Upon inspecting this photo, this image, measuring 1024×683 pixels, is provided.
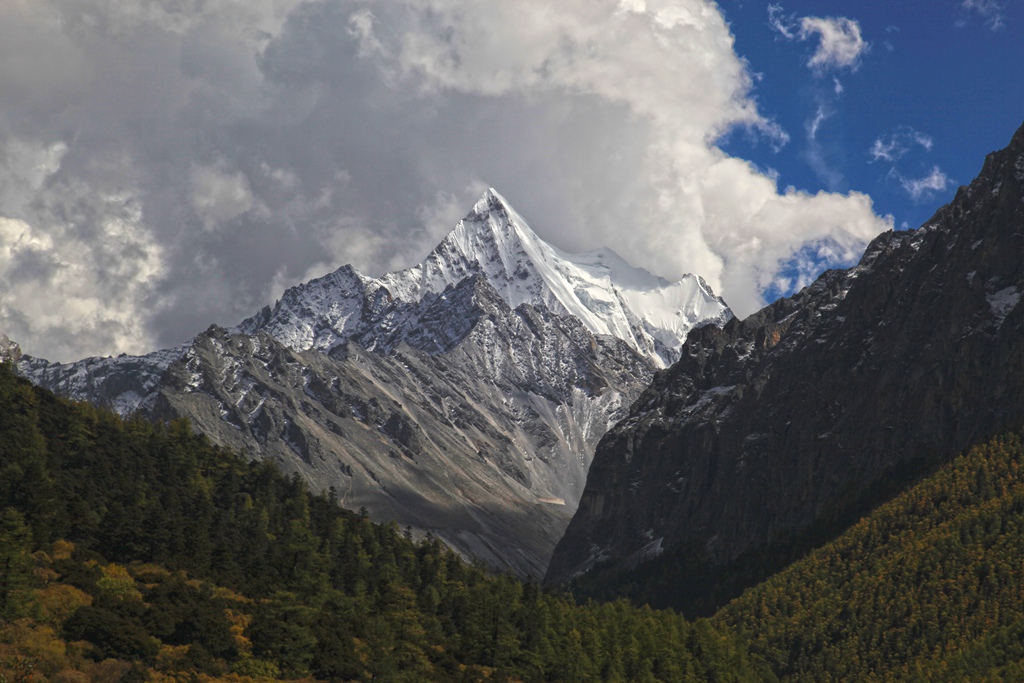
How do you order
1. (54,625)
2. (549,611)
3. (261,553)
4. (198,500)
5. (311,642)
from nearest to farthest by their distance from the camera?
(54,625) → (311,642) → (261,553) → (198,500) → (549,611)

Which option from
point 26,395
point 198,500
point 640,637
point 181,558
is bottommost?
point 640,637

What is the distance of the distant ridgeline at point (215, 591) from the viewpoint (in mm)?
114875

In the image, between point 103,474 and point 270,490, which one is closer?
point 103,474

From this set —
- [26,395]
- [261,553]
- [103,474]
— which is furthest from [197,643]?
[26,395]

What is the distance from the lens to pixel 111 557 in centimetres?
14338

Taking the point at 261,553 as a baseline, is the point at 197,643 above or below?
below

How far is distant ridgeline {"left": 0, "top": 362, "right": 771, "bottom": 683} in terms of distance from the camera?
377ft

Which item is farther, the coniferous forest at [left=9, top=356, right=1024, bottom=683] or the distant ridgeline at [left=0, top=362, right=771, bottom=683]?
the distant ridgeline at [left=0, top=362, right=771, bottom=683]

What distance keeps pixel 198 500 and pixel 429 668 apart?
158ft

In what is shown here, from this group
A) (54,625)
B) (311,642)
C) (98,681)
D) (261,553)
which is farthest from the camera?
(261,553)

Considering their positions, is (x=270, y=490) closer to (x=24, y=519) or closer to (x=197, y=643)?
(x=24, y=519)

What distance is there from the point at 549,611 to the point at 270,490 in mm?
46842

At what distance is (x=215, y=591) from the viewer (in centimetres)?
14012

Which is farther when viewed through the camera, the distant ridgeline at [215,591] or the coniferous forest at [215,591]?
the distant ridgeline at [215,591]
